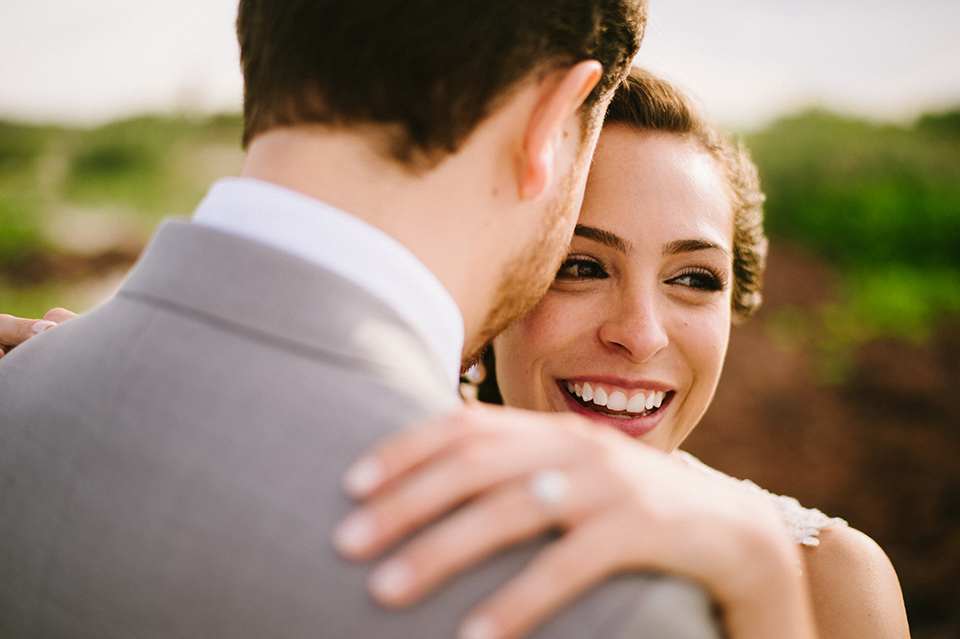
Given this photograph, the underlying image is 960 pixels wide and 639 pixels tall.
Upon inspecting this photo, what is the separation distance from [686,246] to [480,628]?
63.4 inches

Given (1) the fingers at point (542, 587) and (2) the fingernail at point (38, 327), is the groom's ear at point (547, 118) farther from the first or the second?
(2) the fingernail at point (38, 327)

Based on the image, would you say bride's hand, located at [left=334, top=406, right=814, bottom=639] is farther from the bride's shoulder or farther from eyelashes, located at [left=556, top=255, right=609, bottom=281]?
the bride's shoulder

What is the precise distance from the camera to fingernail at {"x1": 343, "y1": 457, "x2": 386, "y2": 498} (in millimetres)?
897

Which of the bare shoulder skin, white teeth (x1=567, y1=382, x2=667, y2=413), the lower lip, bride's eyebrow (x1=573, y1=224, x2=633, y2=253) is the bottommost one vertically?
the bare shoulder skin

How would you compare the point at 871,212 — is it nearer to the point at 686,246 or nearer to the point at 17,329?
the point at 686,246

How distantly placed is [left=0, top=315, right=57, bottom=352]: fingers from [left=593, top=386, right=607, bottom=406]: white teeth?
1.68 m

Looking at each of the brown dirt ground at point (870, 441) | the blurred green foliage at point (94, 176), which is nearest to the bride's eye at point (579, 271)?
the brown dirt ground at point (870, 441)

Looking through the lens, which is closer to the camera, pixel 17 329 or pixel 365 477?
pixel 365 477

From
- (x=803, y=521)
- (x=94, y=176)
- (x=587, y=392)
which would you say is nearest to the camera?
(x=587, y=392)

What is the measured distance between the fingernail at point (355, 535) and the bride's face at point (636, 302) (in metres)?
1.37

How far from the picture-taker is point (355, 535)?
34.7 inches

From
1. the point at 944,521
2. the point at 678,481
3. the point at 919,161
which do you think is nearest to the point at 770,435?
the point at 944,521

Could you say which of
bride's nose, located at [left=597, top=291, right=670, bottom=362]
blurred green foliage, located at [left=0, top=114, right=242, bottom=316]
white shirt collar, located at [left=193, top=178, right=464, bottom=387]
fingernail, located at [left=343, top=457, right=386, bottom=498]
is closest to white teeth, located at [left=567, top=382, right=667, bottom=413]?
bride's nose, located at [left=597, top=291, right=670, bottom=362]

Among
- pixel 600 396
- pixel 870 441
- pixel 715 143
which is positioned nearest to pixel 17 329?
pixel 600 396
